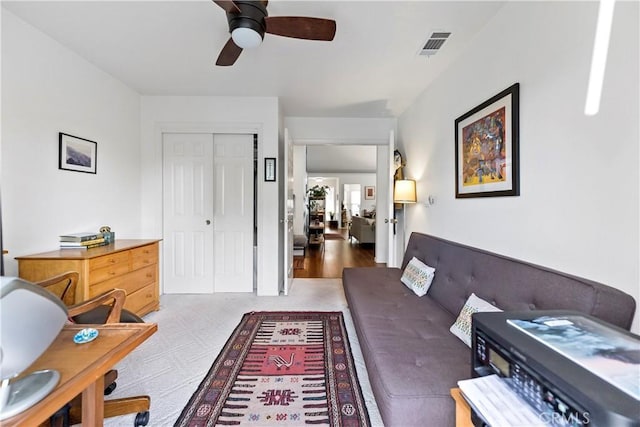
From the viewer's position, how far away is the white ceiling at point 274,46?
1810mm

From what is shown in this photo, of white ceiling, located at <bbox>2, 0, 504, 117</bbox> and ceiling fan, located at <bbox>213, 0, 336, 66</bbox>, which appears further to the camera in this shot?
white ceiling, located at <bbox>2, 0, 504, 117</bbox>

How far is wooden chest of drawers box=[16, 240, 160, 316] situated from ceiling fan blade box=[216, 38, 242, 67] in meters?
1.72

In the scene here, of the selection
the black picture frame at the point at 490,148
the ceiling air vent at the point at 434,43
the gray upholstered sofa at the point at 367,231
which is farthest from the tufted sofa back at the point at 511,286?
the gray upholstered sofa at the point at 367,231

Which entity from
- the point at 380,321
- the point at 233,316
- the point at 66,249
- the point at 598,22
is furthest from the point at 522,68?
the point at 66,249

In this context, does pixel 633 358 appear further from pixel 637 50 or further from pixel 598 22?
pixel 598 22

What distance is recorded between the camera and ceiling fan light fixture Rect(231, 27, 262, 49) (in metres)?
1.67

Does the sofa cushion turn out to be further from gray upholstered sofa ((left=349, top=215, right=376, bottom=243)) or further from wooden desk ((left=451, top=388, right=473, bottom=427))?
gray upholstered sofa ((left=349, top=215, right=376, bottom=243))

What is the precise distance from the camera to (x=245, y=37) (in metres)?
1.71

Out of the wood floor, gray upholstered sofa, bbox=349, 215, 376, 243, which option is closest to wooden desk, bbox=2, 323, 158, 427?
the wood floor

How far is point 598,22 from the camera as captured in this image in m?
1.15

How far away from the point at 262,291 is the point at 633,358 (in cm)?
317

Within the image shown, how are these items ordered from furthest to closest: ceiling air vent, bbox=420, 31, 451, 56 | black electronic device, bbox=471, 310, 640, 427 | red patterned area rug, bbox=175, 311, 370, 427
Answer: ceiling air vent, bbox=420, 31, 451, 56 < red patterned area rug, bbox=175, 311, 370, 427 < black electronic device, bbox=471, 310, 640, 427

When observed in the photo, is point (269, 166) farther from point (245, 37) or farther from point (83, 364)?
point (83, 364)

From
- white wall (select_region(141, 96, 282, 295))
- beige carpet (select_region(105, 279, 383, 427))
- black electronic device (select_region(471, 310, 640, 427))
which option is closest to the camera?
black electronic device (select_region(471, 310, 640, 427))
